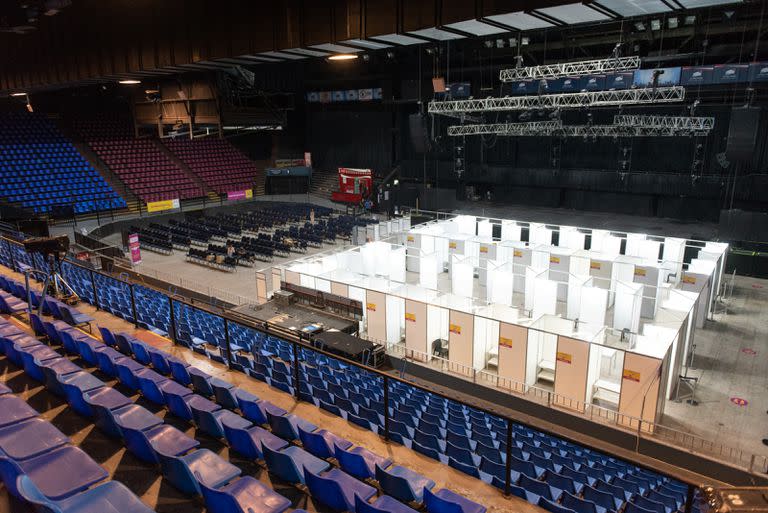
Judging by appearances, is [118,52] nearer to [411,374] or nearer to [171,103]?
[171,103]

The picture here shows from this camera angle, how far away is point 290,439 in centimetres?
583

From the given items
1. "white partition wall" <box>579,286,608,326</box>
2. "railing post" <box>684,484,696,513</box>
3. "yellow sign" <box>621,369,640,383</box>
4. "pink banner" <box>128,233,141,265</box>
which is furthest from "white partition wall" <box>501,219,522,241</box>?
"railing post" <box>684,484,696,513</box>

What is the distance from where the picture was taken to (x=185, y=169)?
111 ft

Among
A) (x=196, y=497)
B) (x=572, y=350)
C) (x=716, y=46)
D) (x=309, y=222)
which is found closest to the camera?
(x=196, y=497)

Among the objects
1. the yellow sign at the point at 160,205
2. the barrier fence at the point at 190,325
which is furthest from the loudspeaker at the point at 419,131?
the barrier fence at the point at 190,325

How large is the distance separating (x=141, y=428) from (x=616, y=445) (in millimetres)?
9535

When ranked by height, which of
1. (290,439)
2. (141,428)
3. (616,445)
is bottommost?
(616,445)

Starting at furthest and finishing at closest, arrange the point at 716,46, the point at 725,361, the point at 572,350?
1. the point at 716,46
2. the point at 725,361
3. the point at 572,350

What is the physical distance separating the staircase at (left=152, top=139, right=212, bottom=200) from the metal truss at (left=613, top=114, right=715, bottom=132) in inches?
993

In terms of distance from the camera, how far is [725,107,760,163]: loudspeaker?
17562 mm

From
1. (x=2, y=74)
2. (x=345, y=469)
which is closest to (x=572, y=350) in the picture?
(x=345, y=469)

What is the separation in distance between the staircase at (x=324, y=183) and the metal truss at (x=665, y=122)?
21.2 metres

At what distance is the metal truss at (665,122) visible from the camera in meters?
21.5

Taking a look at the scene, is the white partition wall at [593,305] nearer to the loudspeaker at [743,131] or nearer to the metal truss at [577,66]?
the metal truss at [577,66]
